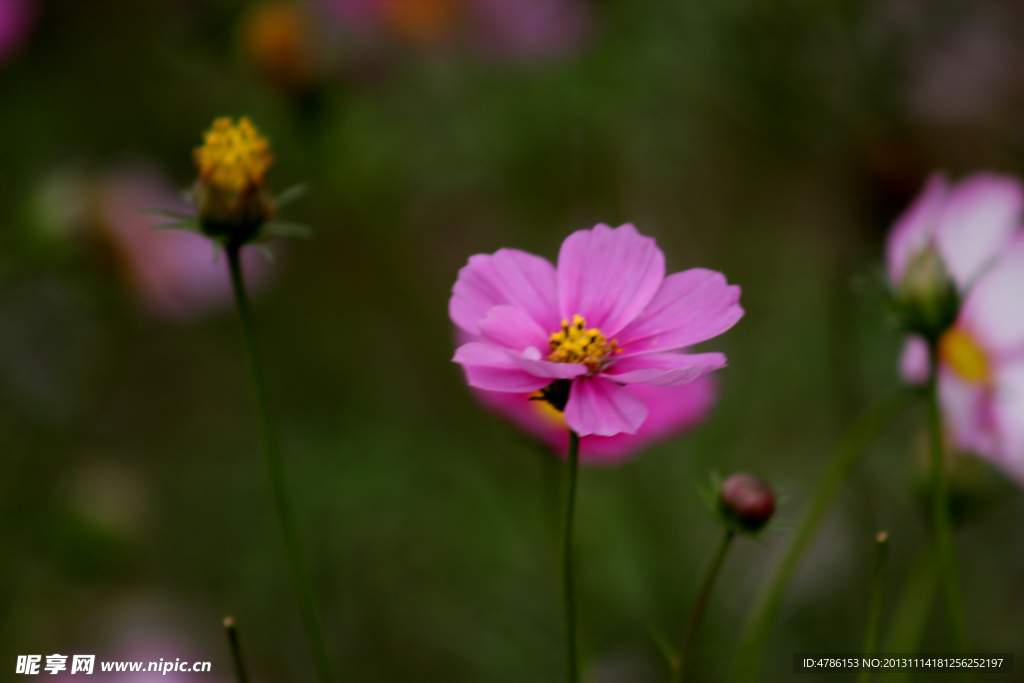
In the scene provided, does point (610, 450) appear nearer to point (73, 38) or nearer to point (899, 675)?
point (899, 675)

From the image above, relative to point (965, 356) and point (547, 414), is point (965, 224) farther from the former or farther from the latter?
point (547, 414)

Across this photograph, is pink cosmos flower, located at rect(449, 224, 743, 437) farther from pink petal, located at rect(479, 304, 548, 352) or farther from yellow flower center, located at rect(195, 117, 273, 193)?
yellow flower center, located at rect(195, 117, 273, 193)

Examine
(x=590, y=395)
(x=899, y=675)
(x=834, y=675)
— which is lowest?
(x=834, y=675)

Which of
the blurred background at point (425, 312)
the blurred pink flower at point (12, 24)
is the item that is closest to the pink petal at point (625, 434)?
the blurred background at point (425, 312)

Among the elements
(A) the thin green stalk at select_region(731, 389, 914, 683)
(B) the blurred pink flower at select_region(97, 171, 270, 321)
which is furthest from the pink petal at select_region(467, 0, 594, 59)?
(A) the thin green stalk at select_region(731, 389, 914, 683)

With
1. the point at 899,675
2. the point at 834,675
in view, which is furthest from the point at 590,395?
the point at 834,675

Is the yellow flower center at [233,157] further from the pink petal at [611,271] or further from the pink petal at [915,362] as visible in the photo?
the pink petal at [915,362]

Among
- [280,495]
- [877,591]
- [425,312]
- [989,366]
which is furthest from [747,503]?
[425,312]

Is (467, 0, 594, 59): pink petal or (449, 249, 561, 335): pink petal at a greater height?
(467, 0, 594, 59): pink petal
